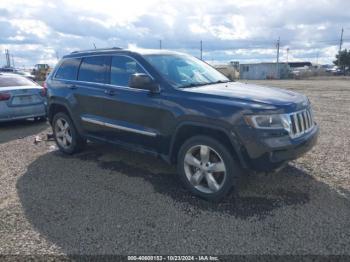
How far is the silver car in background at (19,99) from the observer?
8617 mm

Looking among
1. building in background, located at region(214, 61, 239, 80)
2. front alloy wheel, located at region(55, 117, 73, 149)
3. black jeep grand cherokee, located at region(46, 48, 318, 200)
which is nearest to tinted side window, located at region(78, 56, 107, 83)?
black jeep grand cherokee, located at region(46, 48, 318, 200)

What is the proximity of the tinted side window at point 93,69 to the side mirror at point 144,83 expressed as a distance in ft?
3.56

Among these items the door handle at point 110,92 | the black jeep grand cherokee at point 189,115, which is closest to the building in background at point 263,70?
the black jeep grand cherokee at point 189,115

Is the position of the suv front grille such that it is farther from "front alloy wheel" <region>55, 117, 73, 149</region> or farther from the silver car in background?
the silver car in background

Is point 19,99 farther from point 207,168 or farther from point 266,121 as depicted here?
point 266,121

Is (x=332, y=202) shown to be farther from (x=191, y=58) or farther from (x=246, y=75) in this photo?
(x=246, y=75)

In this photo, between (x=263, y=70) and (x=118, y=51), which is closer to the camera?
(x=118, y=51)

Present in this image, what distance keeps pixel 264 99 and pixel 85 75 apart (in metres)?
3.22

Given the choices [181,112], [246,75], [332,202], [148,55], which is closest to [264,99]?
[181,112]

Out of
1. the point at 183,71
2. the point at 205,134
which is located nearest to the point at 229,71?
the point at 183,71

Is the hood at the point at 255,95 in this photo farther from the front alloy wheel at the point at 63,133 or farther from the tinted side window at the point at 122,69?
the front alloy wheel at the point at 63,133

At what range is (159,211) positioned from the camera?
3.87m

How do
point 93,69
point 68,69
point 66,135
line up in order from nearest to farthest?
point 93,69, point 68,69, point 66,135

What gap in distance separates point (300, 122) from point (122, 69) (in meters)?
2.64
